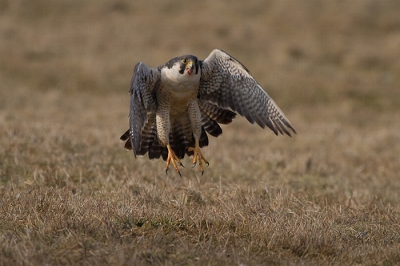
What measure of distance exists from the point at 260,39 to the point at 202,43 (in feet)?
5.77

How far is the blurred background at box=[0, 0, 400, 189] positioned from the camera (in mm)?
8834

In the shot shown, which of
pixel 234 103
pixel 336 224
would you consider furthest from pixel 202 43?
pixel 336 224

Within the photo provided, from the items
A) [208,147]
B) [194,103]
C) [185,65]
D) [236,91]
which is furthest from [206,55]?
[185,65]

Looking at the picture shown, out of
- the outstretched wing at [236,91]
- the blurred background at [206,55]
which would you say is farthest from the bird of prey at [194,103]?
the blurred background at [206,55]

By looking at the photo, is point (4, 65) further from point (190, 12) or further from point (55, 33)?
point (190, 12)

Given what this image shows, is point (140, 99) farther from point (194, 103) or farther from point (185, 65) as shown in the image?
point (194, 103)

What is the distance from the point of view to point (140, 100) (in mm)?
5547

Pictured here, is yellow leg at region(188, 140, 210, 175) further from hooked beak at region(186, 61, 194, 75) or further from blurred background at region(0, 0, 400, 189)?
blurred background at region(0, 0, 400, 189)

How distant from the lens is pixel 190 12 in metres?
20.3

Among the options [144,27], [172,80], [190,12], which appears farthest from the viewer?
[190,12]

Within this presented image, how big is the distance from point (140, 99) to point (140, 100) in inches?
0.5

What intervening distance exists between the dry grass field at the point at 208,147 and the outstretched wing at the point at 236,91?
726mm

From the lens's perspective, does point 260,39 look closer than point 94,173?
No

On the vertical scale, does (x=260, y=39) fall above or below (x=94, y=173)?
above
